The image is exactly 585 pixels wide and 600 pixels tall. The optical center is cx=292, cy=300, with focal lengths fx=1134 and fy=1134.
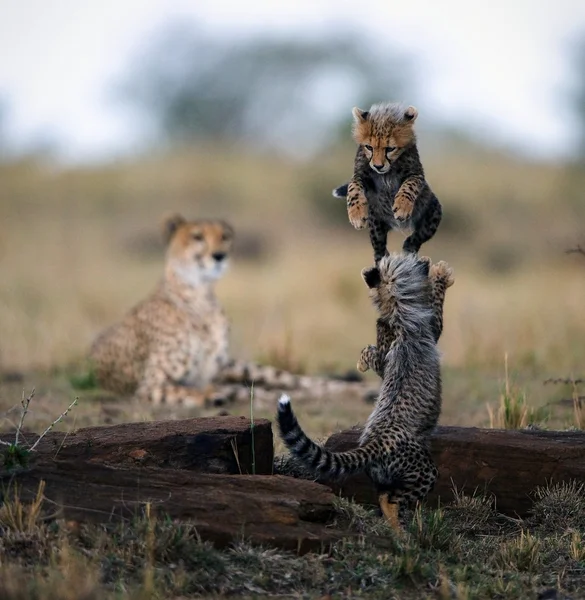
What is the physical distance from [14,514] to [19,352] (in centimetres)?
728

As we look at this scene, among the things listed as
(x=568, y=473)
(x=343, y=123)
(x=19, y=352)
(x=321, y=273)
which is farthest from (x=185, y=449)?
(x=343, y=123)

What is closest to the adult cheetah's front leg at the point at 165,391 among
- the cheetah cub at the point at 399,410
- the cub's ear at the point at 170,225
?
the cub's ear at the point at 170,225

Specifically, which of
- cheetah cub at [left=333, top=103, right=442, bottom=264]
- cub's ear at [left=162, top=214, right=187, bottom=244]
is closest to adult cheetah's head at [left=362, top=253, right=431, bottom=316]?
cheetah cub at [left=333, top=103, right=442, bottom=264]

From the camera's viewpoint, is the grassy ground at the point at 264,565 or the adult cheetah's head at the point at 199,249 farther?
the adult cheetah's head at the point at 199,249

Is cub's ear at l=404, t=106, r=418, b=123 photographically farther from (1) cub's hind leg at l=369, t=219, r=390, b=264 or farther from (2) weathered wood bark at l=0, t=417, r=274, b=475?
(2) weathered wood bark at l=0, t=417, r=274, b=475

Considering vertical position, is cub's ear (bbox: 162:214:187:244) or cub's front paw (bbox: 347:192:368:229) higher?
cub's ear (bbox: 162:214:187:244)

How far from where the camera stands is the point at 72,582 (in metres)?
3.63

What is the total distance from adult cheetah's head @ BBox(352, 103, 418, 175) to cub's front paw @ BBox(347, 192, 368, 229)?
0.14 m

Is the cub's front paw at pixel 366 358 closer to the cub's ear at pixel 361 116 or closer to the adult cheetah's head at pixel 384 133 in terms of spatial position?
the adult cheetah's head at pixel 384 133

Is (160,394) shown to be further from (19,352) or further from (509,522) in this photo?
(509,522)

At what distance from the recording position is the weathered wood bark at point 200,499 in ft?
14.3

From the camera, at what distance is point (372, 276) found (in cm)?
537

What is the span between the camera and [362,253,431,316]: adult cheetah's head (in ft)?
17.5

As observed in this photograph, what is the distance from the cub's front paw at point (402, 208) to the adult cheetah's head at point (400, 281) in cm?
51
